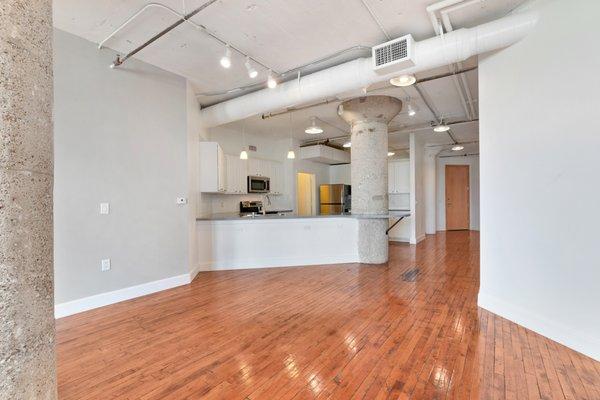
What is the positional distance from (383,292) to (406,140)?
5.70 m

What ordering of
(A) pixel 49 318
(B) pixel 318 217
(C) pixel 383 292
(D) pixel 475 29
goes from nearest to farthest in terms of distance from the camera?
(A) pixel 49 318 → (D) pixel 475 29 → (C) pixel 383 292 → (B) pixel 318 217

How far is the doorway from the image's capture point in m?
8.86

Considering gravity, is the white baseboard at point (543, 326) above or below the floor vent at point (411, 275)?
above

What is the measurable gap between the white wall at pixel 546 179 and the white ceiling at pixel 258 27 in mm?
612

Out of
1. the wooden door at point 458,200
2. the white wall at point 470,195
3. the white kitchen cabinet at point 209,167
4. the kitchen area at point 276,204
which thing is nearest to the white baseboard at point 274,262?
the kitchen area at point 276,204

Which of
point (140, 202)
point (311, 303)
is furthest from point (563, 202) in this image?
point (140, 202)

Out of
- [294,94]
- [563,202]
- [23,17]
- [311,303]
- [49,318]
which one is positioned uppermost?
[294,94]

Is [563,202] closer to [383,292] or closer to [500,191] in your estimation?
[500,191]

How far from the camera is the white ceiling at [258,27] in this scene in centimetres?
271

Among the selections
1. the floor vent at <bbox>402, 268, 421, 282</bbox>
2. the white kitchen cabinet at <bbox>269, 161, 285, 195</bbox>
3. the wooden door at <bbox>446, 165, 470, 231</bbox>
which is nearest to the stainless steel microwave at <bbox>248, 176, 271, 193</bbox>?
the white kitchen cabinet at <bbox>269, 161, 285, 195</bbox>

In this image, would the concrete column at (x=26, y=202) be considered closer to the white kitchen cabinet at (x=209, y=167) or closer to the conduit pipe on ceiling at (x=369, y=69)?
the conduit pipe on ceiling at (x=369, y=69)

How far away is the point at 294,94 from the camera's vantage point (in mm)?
3947

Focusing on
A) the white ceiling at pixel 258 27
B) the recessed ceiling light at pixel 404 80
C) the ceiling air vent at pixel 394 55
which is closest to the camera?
the white ceiling at pixel 258 27

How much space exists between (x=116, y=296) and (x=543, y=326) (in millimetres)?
4523
